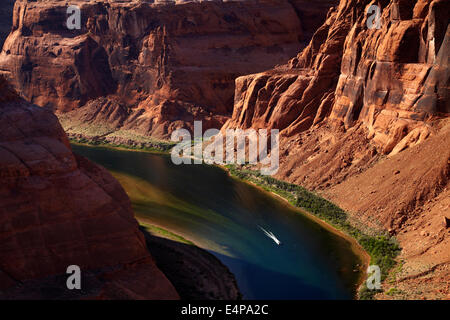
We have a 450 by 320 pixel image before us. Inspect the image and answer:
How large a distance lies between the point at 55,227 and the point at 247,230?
1816cm

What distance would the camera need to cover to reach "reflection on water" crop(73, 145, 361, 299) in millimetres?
30406

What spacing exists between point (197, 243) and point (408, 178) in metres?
16.5

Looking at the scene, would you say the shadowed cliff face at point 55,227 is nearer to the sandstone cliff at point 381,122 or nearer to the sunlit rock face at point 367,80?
the sandstone cliff at point 381,122

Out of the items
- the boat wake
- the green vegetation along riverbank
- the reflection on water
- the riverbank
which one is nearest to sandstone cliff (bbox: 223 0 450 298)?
the green vegetation along riverbank

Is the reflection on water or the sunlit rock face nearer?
the reflection on water

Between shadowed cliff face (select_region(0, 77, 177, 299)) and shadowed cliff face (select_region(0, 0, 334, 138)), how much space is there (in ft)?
147

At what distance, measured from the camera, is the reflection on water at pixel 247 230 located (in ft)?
99.8

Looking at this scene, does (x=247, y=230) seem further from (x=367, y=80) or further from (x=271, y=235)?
(x=367, y=80)

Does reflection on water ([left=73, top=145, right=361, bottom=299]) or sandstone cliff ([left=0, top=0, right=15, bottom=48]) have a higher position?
sandstone cliff ([left=0, top=0, right=15, bottom=48])

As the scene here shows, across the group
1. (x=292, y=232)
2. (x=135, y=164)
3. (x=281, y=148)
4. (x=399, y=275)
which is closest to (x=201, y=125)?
(x=135, y=164)

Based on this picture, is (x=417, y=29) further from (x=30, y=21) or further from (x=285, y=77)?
(x=30, y=21)

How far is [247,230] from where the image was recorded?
3850 cm

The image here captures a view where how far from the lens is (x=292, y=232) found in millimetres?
38125

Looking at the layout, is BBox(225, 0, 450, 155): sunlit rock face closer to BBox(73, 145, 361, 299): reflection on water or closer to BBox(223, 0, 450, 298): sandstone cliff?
BBox(223, 0, 450, 298): sandstone cliff
